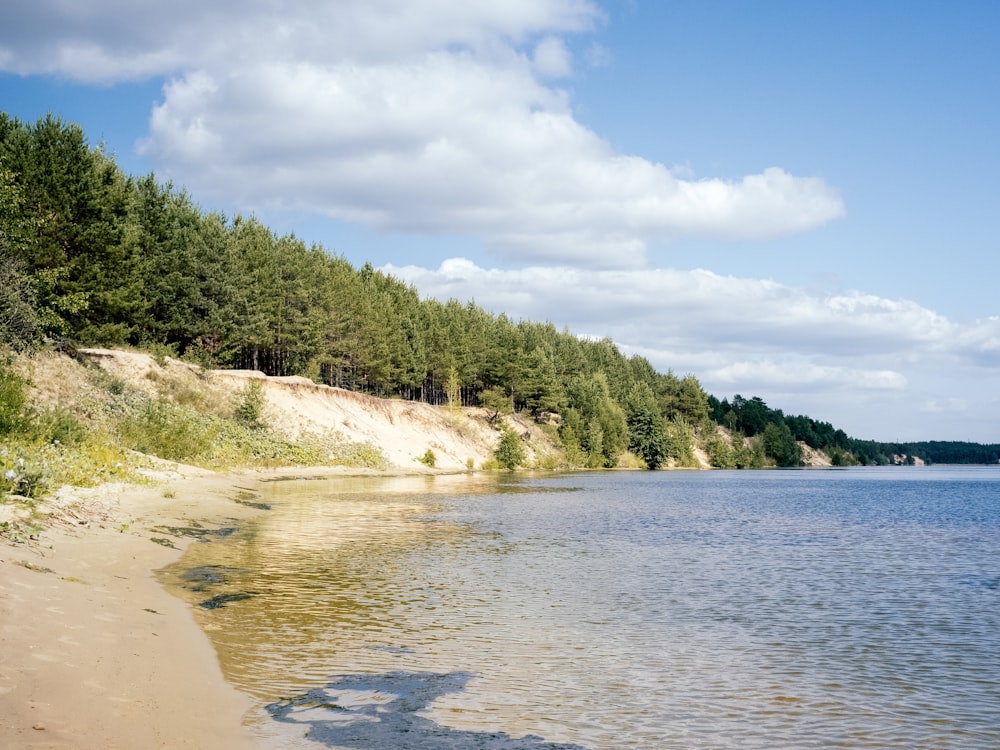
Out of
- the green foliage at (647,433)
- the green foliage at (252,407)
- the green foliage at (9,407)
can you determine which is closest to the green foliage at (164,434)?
the green foliage at (252,407)

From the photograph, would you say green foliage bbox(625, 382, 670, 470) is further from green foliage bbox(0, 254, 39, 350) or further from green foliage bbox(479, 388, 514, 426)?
green foliage bbox(0, 254, 39, 350)

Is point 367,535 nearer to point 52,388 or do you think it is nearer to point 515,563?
point 515,563

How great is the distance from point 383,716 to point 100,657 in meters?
3.76

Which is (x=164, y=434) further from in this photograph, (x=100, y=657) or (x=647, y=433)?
(x=647, y=433)

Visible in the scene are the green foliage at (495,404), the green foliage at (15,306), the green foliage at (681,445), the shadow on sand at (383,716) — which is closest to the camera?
the shadow on sand at (383,716)

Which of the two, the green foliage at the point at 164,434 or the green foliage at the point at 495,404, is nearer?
the green foliage at the point at 164,434

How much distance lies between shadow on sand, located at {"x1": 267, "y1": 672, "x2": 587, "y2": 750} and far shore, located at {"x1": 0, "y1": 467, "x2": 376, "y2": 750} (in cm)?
82

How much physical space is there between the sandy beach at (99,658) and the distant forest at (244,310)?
32.7 metres

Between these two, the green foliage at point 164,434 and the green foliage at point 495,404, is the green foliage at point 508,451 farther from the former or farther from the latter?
the green foliage at point 164,434

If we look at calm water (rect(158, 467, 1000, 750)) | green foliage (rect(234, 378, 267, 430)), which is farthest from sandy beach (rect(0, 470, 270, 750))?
green foliage (rect(234, 378, 267, 430))

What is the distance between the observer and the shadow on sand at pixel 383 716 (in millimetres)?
8383

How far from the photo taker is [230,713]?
351 inches

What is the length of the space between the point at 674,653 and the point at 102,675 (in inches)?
341

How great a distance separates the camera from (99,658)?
9594 mm
